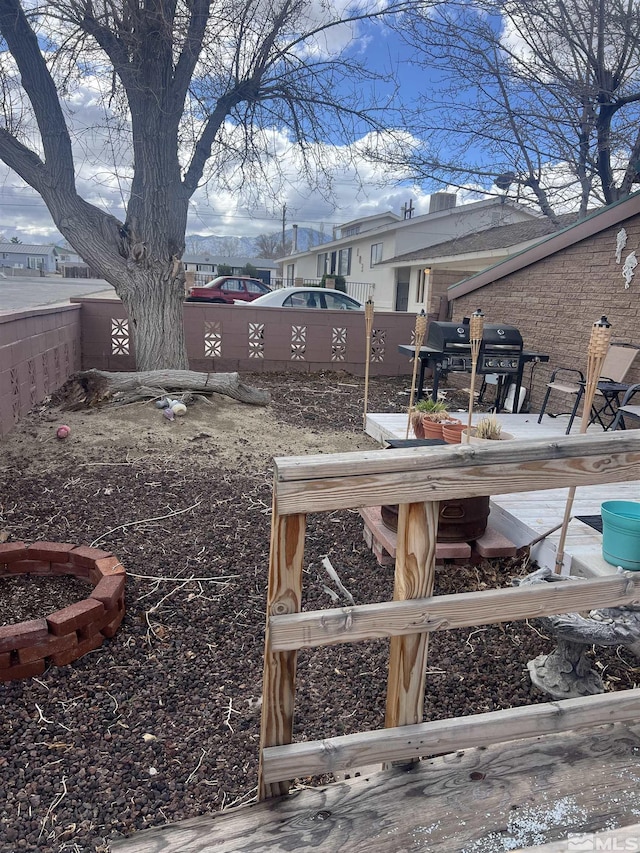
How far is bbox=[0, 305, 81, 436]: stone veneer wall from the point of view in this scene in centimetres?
529

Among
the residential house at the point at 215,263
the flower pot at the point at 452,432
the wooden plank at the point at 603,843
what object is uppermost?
the residential house at the point at 215,263

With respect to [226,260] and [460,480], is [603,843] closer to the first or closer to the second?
[460,480]

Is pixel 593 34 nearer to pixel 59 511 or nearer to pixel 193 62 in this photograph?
pixel 193 62

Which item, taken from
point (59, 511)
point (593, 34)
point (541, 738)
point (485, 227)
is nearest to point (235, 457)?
point (59, 511)

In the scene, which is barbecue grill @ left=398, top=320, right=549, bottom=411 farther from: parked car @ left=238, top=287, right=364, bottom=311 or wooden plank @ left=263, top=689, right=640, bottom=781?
wooden plank @ left=263, top=689, right=640, bottom=781

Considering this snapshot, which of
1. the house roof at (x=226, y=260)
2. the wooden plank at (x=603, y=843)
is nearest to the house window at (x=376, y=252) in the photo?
the wooden plank at (x=603, y=843)

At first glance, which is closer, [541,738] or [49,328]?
[541,738]

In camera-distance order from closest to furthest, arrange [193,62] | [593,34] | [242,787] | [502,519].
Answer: [242,787] < [502,519] < [193,62] < [593,34]

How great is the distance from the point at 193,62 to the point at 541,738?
7520mm

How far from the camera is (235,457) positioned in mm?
5422

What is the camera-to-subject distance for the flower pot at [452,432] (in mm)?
4695

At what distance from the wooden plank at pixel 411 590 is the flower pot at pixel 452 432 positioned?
3275 mm

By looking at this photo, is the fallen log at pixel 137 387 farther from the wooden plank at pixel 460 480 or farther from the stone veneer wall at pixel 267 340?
the wooden plank at pixel 460 480

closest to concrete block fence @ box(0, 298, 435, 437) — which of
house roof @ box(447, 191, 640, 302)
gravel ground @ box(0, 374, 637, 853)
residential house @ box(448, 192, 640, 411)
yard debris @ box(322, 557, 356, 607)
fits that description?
house roof @ box(447, 191, 640, 302)
